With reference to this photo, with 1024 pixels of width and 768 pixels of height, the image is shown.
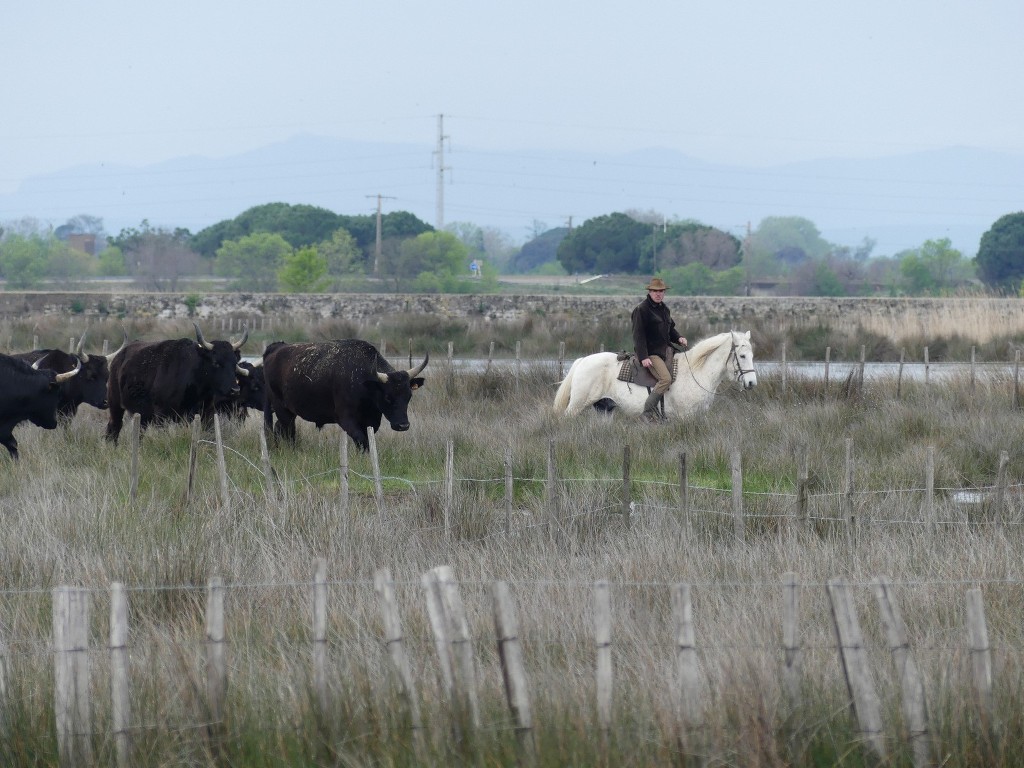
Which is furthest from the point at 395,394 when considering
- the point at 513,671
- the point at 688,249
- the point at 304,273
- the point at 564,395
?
the point at 688,249

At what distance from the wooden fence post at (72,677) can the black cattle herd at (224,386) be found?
7479mm

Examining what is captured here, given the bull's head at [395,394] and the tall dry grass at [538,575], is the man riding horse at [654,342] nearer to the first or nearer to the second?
the tall dry grass at [538,575]

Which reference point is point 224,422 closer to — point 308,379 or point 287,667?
point 308,379

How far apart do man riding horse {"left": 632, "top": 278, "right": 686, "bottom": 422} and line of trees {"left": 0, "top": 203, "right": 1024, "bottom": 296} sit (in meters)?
48.1

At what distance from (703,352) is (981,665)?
10.6 m

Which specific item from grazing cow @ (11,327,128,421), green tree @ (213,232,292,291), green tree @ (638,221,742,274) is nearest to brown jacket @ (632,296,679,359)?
grazing cow @ (11,327,128,421)

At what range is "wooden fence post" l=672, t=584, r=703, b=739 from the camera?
4.44 metres

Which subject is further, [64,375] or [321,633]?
[64,375]

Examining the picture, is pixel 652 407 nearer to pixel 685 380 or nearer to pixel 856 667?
pixel 685 380

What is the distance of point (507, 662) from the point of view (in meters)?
4.58

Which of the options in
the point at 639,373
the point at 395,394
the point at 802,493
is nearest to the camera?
the point at 802,493

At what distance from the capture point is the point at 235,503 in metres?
8.96

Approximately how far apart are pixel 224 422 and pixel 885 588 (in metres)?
10.4

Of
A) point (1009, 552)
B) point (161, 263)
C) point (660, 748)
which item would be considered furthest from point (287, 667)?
point (161, 263)
